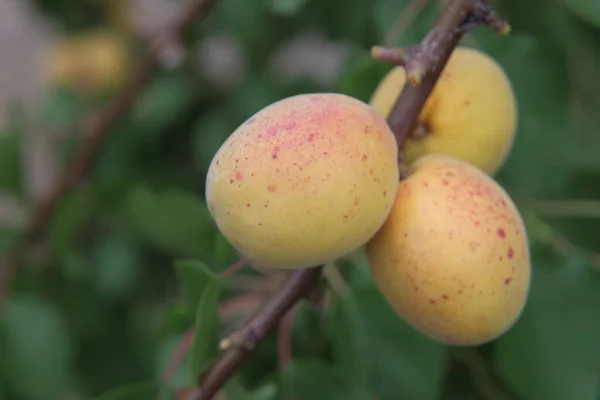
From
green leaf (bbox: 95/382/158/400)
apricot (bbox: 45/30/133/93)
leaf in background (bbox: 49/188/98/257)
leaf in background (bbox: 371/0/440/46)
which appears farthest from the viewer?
apricot (bbox: 45/30/133/93)

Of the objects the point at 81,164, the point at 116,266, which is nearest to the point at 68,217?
the point at 81,164

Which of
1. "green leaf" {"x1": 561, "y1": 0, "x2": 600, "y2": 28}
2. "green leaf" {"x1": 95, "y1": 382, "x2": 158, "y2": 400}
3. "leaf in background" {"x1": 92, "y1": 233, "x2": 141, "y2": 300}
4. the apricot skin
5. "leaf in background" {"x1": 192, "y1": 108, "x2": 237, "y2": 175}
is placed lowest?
"leaf in background" {"x1": 92, "y1": 233, "x2": 141, "y2": 300}

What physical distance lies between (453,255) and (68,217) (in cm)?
43

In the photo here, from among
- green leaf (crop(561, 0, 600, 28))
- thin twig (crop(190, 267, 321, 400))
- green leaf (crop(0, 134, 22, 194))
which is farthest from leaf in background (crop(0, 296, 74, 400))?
green leaf (crop(561, 0, 600, 28))

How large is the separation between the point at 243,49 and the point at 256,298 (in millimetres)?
399

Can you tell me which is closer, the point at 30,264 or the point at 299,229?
the point at 299,229

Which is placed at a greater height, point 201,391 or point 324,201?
point 324,201

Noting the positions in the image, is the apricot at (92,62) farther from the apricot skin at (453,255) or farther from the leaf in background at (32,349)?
the apricot skin at (453,255)

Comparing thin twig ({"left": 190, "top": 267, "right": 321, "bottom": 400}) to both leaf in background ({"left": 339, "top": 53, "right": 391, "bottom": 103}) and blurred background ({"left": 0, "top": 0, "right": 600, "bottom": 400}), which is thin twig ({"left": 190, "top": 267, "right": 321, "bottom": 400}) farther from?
leaf in background ({"left": 339, "top": 53, "right": 391, "bottom": 103})

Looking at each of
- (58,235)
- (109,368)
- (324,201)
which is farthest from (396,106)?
(109,368)

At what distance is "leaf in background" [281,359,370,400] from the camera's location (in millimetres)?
467

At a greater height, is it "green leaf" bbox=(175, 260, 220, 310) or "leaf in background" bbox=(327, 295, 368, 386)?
"green leaf" bbox=(175, 260, 220, 310)

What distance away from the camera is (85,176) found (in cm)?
80

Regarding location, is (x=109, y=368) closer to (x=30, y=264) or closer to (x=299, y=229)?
(x=30, y=264)
